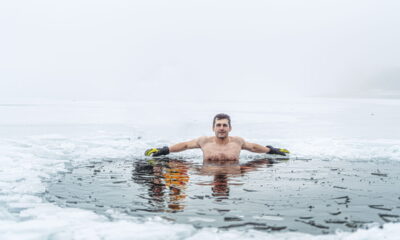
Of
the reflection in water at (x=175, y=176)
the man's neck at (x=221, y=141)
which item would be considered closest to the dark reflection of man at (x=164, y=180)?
the reflection in water at (x=175, y=176)

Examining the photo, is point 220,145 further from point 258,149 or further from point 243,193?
point 243,193

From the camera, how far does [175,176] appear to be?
320 inches

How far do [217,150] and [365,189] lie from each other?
4276 mm

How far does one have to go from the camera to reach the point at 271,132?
19.5 metres

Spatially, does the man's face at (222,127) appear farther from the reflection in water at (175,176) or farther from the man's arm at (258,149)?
the man's arm at (258,149)

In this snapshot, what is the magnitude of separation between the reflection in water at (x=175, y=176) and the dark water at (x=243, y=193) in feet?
0.05

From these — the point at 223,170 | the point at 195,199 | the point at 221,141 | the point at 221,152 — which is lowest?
the point at 195,199

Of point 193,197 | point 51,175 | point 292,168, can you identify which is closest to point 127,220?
point 193,197

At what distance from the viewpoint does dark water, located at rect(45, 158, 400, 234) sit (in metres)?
5.16

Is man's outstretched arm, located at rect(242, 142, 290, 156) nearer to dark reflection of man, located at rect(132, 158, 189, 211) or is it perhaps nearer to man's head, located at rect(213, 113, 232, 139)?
man's head, located at rect(213, 113, 232, 139)

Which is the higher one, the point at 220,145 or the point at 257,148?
the point at 220,145

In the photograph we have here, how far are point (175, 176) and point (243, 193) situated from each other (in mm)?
2018

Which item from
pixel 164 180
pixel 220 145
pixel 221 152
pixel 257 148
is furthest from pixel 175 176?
pixel 257 148

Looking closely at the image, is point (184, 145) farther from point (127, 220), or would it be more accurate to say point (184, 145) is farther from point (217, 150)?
point (127, 220)
